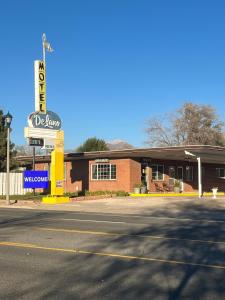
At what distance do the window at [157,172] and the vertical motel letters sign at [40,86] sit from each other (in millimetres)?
12264

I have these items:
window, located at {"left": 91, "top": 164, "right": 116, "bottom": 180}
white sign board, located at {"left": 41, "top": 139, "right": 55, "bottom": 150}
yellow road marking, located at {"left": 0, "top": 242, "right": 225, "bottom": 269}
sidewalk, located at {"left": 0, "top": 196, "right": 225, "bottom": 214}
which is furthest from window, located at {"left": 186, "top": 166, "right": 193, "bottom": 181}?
yellow road marking, located at {"left": 0, "top": 242, "right": 225, "bottom": 269}

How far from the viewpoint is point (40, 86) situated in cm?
3183

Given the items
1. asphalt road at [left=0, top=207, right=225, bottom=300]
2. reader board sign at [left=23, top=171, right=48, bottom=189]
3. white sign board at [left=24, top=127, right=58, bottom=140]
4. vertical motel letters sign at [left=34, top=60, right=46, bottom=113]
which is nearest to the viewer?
asphalt road at [left=0, top=207, right=225, bottom=300]

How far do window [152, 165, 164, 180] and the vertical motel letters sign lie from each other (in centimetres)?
1226

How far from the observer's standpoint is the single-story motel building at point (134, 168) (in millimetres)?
→ 36094

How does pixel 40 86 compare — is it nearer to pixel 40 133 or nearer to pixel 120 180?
pixel 40 133

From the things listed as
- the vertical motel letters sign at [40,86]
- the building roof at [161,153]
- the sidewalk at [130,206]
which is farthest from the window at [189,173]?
the vertical motel letters sign at [40,86]

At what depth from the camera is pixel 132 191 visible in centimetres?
3722

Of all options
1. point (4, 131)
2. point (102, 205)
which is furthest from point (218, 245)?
point (4, 131)

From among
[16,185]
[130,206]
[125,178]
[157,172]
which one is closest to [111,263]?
[130,206]

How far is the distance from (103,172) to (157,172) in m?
4.54

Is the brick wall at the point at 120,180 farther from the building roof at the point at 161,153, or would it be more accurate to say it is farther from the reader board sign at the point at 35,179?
the reader board sign at the point at 35,179

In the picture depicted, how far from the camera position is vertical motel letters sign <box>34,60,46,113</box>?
31531 mm

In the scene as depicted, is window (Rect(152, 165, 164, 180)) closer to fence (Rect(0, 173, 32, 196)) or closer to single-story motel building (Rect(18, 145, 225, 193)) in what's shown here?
single-story motel building (Rect(18, 145, 225, 193))
